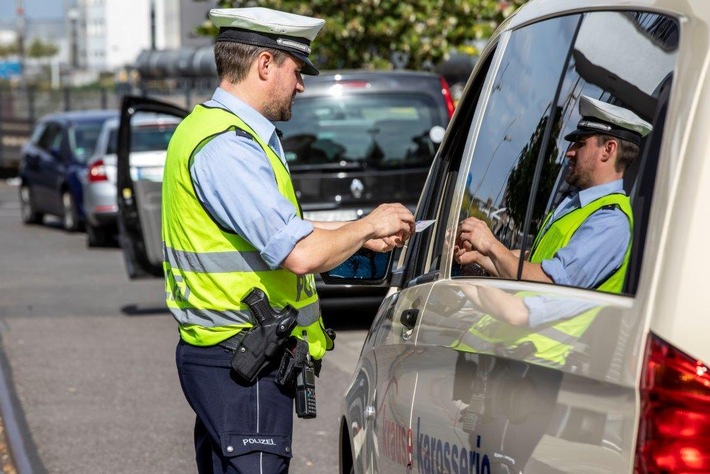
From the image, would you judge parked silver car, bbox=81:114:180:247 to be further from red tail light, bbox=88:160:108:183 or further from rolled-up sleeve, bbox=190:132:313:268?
rolled-up sleeve, bbox=190:132:313:268

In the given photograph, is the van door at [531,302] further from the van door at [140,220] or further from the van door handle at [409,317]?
the van door at [140,220]

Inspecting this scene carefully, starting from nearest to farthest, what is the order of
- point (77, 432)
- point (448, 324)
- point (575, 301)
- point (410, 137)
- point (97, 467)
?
point (575, 301) → point (448, 324) → point (97, 467) → point (77, 432) → point (410, 137)

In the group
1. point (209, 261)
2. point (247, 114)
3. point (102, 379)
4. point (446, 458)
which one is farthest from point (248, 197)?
point (102, 379)

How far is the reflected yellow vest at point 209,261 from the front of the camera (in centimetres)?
360

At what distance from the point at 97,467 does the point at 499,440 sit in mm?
4351

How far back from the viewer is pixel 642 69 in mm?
2545

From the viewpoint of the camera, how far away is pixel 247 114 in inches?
147

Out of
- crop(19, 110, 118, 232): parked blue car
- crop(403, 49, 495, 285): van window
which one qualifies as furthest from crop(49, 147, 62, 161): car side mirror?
crop(403, 49, 495, 285): van window

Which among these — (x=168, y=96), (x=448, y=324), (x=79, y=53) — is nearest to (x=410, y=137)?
(x=448, y=324)

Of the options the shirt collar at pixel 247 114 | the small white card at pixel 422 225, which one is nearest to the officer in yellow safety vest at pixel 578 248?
the small white card at pixel 422 225

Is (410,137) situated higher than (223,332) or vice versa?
(223,332)

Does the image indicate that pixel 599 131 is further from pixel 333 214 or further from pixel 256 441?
pixel 333 214

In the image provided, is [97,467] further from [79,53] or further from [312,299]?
[79,53]

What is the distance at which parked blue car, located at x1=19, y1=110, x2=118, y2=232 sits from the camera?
790 inches
